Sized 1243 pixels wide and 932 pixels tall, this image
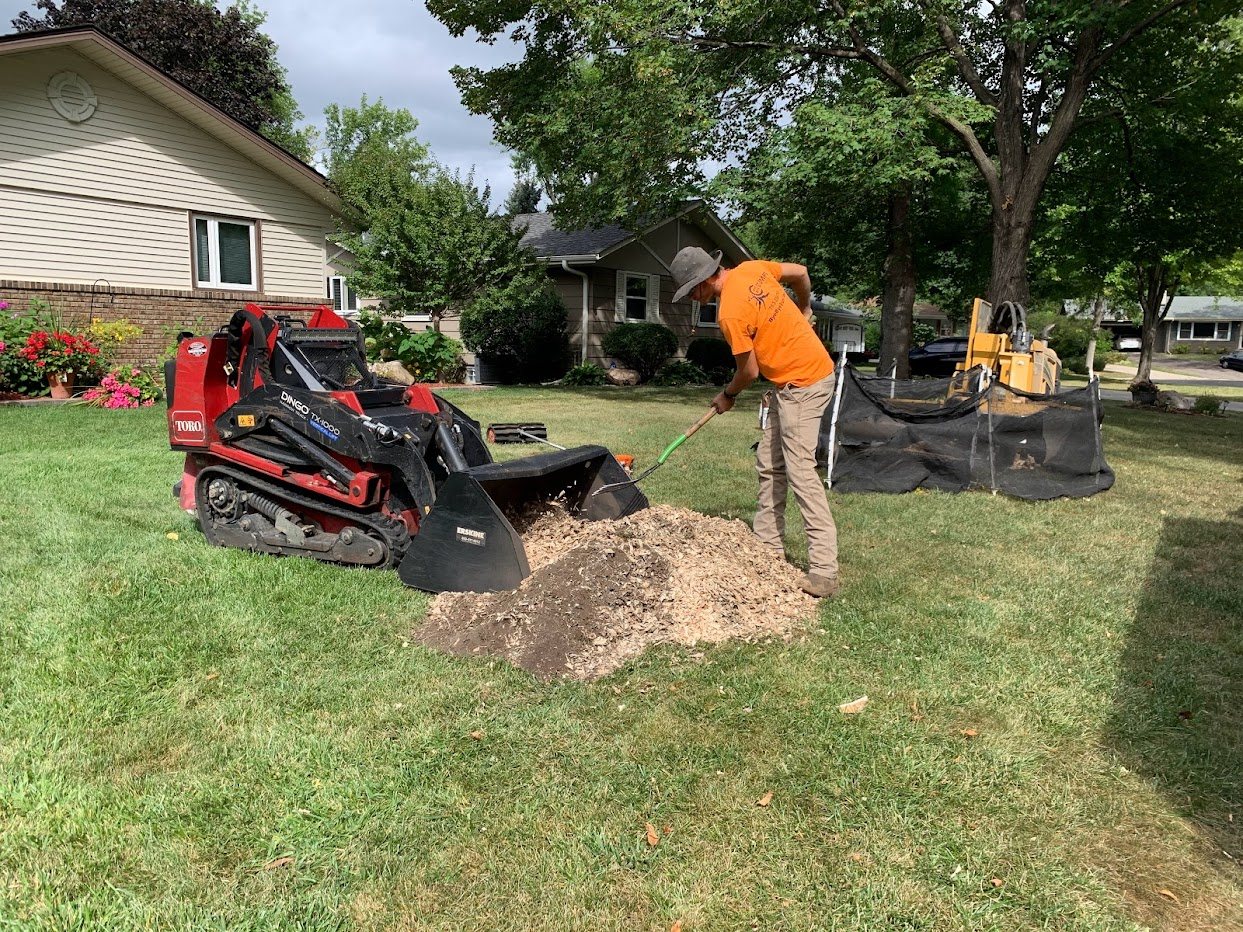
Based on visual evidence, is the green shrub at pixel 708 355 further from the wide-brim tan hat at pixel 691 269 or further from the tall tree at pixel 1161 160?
the wide-brim tan hat at pixel 691 269

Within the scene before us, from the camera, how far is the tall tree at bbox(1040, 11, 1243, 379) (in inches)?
553

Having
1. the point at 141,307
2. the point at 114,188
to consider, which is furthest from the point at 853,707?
the point at 114,188

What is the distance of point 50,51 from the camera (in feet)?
40.7

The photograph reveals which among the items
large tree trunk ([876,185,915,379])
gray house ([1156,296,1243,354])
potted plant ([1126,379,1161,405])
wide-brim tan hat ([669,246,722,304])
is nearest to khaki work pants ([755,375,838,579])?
wide-brim tan hat ([669,246,722,304])

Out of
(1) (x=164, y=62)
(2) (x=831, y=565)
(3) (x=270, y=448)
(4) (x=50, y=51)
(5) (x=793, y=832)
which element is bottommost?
(5) (x=793, y=832)

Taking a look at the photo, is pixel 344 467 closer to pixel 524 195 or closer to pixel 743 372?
pixel 743 372

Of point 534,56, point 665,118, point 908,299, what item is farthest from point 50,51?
point 908,299

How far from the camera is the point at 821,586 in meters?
4.58

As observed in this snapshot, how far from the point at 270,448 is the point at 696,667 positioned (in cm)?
295

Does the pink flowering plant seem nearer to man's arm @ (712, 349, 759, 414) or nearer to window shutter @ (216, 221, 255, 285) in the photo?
window shutter @ (216, 221, 255, 285)

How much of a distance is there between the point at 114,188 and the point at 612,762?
14534 mm

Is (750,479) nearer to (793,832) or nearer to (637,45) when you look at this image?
(793,832)

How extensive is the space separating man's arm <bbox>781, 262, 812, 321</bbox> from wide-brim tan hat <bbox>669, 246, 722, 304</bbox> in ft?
1.36

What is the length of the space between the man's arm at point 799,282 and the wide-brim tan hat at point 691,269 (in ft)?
1.36
